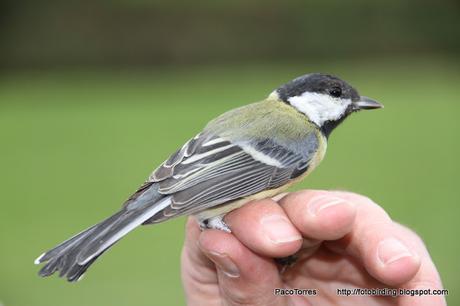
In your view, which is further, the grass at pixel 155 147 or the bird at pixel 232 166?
the grass at pixel 155 147

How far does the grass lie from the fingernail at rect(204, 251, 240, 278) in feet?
6.86

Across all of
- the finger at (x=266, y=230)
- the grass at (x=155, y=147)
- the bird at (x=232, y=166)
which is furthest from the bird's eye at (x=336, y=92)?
the grass at (x=155, y=147)

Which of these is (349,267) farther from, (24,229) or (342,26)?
(342,26)

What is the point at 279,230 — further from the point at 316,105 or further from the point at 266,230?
the point at 316,105

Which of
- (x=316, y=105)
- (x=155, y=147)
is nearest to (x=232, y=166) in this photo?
(x=316, y=105)

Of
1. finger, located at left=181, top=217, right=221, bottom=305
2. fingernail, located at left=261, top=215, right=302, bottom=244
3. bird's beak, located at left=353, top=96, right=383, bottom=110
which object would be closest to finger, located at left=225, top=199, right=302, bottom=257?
fingernail, located at left=261, top=215, right=302, bottom=244

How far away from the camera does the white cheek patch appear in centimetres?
180

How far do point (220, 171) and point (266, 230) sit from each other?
27 cm

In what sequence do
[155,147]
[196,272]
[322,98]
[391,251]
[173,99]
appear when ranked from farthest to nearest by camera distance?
[173,99], [155,147], [322,98], [196,272], [391,251]

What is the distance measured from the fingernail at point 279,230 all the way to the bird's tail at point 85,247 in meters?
0.30

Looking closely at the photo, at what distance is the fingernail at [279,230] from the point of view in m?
1.32

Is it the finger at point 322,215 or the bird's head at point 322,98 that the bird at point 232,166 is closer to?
the bird's head at point 322,98

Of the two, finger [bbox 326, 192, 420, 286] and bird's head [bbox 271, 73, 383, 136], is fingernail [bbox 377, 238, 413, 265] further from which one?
bird's head [bbox 271, 73, 383, 136]

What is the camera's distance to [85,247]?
1.36 m
